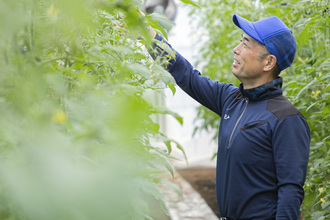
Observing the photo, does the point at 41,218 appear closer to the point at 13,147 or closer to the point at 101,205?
the point at 101,205

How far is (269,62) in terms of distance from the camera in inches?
89.8

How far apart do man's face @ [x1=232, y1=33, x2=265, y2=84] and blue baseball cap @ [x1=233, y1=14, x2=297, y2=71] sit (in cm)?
4

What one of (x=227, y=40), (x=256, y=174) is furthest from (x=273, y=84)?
(x=227, y=40)

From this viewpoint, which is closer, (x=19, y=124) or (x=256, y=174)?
(x=19, y=124)

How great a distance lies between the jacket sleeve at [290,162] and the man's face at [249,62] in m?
0.31

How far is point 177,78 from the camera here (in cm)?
257

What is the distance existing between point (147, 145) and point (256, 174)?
73 cm

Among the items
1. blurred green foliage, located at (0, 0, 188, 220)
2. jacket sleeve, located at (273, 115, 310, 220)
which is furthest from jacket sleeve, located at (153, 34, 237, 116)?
blurred green foliage, located at (0, 0, 188, 220)

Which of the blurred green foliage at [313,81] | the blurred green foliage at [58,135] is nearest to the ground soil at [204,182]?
the blurred green foliage at [313,81]

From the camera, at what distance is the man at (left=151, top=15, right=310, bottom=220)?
2025 mm

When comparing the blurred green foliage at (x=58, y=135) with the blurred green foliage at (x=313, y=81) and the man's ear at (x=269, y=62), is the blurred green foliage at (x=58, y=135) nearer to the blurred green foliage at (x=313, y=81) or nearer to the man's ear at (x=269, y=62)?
the man's ear at (x=269, y=62)

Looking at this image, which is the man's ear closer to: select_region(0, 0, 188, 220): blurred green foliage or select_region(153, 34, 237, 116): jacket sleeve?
select_region(153, 34, 237, 116): jacket sleeve

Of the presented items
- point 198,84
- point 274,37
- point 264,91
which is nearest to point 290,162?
point 264,91

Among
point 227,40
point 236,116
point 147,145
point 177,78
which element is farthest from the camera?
point 227,40
